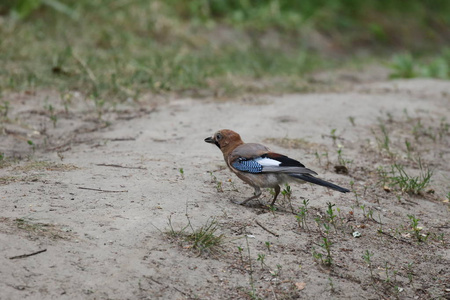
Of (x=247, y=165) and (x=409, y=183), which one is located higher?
(x=247, y=165)

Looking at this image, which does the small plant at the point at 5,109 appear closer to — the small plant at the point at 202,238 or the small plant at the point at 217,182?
the small plant at the point at 217,182

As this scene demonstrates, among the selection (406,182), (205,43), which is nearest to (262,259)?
(406,182)

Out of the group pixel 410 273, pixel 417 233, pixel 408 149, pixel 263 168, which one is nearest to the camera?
pixel 410 273

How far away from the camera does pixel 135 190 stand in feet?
15.7

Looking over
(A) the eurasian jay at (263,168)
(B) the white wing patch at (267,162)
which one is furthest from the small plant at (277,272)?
(B) the white wing patch at (267,162)

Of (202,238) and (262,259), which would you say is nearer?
(262,259)

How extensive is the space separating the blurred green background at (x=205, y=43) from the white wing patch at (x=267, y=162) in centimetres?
365

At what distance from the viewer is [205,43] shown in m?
12.7

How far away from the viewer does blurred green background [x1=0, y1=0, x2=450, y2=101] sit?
896cm

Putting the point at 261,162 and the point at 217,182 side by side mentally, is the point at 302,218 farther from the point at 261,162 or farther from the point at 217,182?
the point at 217,182

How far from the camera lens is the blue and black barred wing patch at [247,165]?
4.74 meters

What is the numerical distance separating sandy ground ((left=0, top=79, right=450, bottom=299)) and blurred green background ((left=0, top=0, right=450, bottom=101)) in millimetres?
1400

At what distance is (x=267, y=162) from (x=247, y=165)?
17 centimetres

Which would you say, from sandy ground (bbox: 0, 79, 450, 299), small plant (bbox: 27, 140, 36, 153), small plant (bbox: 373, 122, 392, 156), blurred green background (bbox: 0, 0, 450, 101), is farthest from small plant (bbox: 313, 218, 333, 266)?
blurred green background (bbox: 0, 0, 450, 101)
